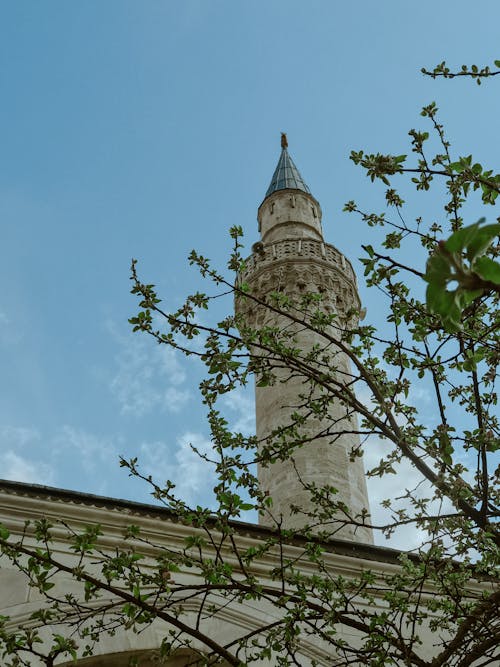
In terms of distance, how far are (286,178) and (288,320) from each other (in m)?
6.77

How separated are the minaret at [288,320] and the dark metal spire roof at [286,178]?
2cm

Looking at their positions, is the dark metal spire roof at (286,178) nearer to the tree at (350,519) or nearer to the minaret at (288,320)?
the minaret at (288,320)

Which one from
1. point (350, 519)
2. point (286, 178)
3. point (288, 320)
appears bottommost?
point (350, 519)

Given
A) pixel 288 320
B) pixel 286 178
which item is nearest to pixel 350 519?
pixel 288 320

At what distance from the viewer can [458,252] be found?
1309 mm

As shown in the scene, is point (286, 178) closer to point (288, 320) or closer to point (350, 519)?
point (288, 320)

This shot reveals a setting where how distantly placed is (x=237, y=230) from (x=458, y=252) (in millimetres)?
3722

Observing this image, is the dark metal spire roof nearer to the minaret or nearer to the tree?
the minaret

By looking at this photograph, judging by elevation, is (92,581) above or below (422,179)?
below

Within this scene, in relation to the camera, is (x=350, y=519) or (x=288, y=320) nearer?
(x=350, y=519)

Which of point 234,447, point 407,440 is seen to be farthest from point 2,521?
point 407,440

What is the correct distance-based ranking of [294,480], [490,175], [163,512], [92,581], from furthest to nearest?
1. [294,480]
2. [163,512]
3. [490,175]
4. [92,581]

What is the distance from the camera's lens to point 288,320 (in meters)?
13.3

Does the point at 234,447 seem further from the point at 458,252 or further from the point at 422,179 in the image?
the point at 458,252
